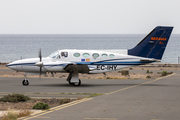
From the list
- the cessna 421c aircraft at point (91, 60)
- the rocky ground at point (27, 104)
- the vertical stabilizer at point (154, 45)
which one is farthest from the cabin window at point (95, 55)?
the rocky ground at point (27, 104)

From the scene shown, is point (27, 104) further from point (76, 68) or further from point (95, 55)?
point (95, 55)

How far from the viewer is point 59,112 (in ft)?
42.0

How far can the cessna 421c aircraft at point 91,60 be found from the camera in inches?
963

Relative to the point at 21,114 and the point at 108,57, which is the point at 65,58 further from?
the point at 21,114

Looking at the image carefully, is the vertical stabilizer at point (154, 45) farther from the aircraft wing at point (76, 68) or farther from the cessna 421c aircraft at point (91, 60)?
the aircraft wing at point (76, 68)

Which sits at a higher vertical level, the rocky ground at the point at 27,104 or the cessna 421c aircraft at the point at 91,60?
the cessna 421c aircraft at the point at 91,60

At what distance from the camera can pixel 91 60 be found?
25.0m

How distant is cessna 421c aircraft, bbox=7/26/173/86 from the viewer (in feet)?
80.2

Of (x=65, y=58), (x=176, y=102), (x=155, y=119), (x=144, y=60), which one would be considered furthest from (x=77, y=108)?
(x=144, y=60)

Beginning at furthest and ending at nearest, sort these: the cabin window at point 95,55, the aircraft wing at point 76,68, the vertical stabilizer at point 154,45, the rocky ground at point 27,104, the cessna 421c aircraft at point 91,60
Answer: the vertical stabilizer at point 154,45, the cabin window at point 95,55, the cessna 421c aircraft at point 91,60, the aircraft wing at point 76,68, the rocky ground at point 27,104

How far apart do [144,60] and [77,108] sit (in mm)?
12855

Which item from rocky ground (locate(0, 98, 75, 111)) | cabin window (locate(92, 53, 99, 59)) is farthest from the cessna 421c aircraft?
rocky ground (locate(0, 98, 75, 111))

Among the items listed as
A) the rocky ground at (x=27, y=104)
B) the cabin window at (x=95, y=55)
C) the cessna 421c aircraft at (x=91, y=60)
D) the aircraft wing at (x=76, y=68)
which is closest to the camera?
the rocky ground at (x=27, y=104)

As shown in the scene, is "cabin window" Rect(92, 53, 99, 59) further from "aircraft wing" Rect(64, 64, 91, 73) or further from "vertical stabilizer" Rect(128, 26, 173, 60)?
"vertical stabilizer" Rect(128, 26, 173, 60)
